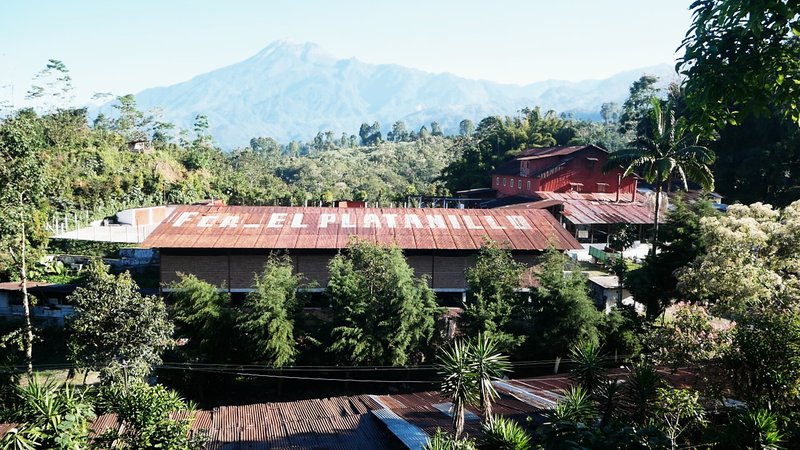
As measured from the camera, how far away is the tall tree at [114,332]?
629 inches

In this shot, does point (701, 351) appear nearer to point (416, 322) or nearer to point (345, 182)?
point (416, 322)

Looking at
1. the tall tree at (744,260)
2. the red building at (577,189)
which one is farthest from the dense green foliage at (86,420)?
the red building at (577,189)

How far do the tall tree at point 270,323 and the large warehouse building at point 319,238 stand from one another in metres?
4.95

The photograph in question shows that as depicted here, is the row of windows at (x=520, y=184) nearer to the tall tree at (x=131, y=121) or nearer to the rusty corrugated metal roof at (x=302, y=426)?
the rusty corrugated metal roof at (x=302, y=426)

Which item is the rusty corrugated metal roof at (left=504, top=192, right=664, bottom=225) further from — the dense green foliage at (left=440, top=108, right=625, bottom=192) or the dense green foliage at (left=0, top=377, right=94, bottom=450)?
the dense green foliage at (left=0, top=377, right=94, bottom=450)

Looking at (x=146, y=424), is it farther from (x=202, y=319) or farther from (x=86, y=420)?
(x=202, y=319)

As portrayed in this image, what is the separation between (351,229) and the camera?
26297 millimetres

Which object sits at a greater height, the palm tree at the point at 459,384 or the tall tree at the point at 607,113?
the tall tree at the point at 607,113

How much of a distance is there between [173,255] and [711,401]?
2121 cm

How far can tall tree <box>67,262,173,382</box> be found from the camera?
16.0 meters

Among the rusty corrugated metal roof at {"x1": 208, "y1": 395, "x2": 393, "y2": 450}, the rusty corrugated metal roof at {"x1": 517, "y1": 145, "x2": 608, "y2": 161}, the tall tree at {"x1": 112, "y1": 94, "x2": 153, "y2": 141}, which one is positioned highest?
the tall tree at {"x1": 112, "y1": 94, "x2": 153, "y2": 141}

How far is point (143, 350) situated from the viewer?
53.2 feet

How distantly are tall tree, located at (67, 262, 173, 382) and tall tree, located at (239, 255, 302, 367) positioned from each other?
3.26 meters

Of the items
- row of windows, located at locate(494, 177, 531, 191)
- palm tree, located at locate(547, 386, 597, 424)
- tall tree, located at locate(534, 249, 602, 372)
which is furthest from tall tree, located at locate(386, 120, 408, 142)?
palm tree, located at locate(547, 386, 597, 424)
